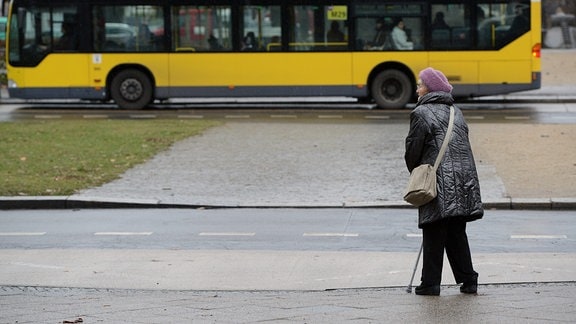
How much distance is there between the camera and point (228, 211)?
13609 millimetres

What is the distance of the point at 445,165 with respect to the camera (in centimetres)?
810

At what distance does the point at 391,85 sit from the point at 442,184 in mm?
19590

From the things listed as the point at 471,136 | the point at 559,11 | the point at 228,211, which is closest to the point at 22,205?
the point at 228,211

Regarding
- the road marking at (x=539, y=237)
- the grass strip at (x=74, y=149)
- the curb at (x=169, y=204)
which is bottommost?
the road marking at (x=539, y=237)

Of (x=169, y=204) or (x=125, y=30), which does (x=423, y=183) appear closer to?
(x=169, y=204)

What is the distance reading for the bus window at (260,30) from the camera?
2777 centimetres

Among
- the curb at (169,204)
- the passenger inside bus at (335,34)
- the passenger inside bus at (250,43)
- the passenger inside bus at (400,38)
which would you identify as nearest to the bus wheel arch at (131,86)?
the passenger inside bus at (250,43)

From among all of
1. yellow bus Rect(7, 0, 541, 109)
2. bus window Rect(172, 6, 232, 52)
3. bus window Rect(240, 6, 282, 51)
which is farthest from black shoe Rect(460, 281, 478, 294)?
bus window Rect(172, 6, 232, 52)

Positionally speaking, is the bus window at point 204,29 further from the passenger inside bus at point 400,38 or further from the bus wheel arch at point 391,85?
the passenger inside bus at point 400,38

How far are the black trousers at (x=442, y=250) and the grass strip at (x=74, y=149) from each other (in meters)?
7.12

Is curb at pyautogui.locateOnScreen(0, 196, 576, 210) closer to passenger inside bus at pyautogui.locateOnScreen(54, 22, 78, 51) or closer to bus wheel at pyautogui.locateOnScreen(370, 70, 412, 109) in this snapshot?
bus wheel at pyautogui.locateOnScreen(370, 70, 412, 109)

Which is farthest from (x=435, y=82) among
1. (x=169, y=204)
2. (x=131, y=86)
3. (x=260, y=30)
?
(x=131, y=86)

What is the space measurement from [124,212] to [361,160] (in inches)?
184

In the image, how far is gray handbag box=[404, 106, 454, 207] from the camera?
7996mm
